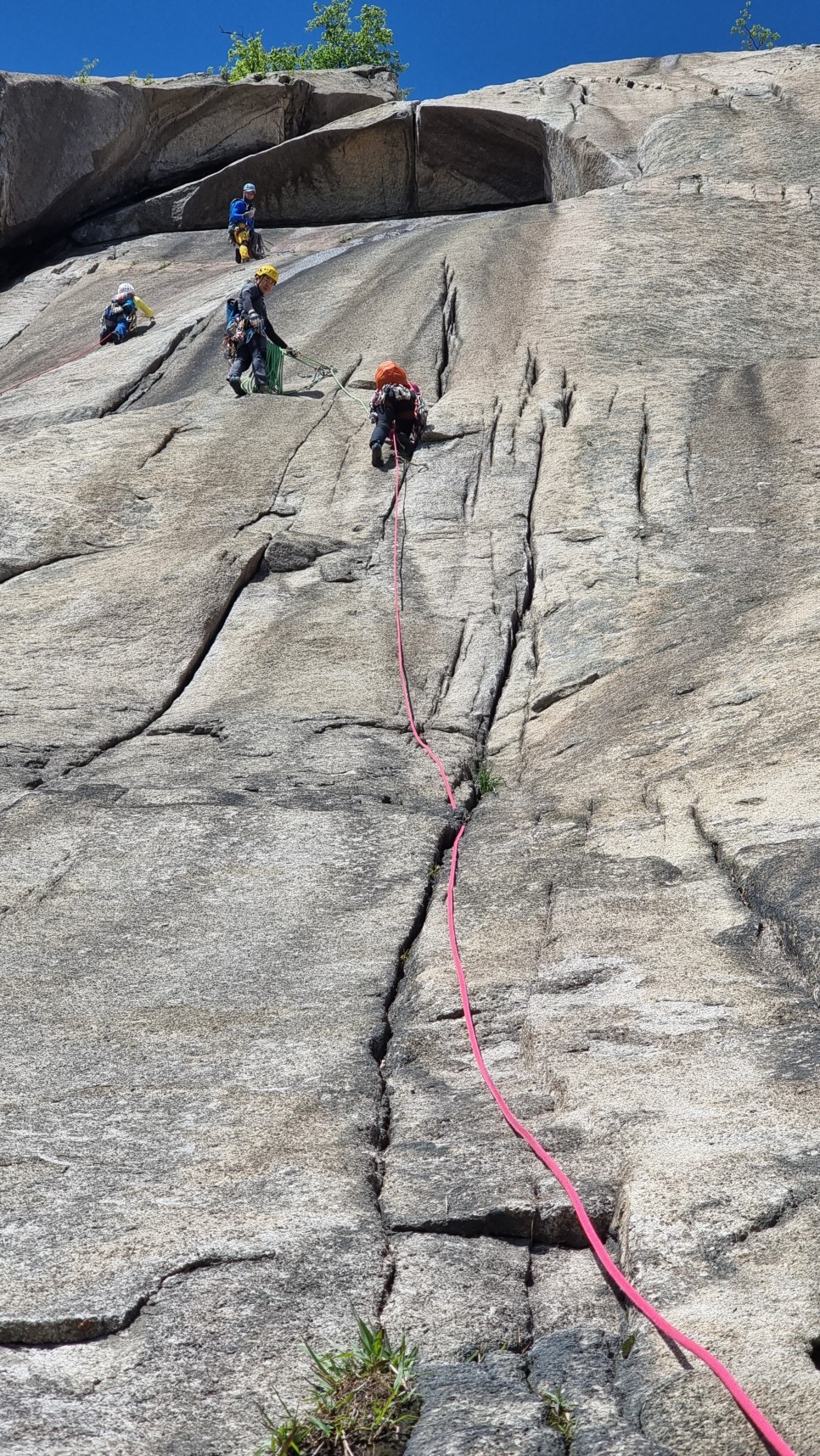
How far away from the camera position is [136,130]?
30.1 m

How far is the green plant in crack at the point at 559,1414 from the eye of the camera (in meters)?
3.09

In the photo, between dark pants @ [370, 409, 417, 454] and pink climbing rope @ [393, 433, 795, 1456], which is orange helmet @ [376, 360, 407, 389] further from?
pink climbing rope @ [393, 433, 795, 1456]

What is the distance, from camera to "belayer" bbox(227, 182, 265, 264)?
25094 millimetres

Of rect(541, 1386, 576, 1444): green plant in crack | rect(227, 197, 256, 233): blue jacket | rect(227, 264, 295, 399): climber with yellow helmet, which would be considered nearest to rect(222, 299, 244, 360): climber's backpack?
rect(227, 264, 295, 399): climber with yellow helmet

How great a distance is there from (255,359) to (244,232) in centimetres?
1002

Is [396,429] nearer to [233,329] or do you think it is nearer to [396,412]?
[396,412]

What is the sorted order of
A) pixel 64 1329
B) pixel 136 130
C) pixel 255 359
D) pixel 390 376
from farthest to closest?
pixel 136 130
pixel 255 359
pixel 390 376
pixel 64 1329

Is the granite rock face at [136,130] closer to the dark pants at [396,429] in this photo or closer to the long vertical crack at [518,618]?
the dark pants at [396,429]

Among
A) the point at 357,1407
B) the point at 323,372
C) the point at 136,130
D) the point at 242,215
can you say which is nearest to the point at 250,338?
the point at 323,372

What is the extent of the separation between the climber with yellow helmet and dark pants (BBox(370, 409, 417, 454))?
2.63m

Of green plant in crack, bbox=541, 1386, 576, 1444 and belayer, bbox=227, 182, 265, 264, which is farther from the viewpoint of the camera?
belayer, bbox=227, 182, 265, 264

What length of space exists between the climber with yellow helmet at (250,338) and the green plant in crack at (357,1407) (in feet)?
48.1

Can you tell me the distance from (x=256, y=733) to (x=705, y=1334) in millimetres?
7089

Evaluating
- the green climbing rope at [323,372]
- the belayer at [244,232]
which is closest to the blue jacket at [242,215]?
the belayer at [244,232]
